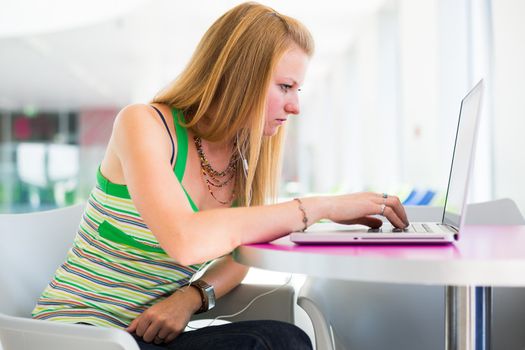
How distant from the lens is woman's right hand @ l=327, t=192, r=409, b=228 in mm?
1194

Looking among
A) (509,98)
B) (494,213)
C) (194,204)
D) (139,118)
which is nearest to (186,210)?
(194,204)

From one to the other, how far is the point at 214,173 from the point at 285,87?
268mm

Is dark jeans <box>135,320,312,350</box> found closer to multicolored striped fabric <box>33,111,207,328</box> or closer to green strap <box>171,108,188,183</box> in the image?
multicolored striped fabric <box>33,111,207,328</box>

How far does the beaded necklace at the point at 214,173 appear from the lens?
147 centimetres

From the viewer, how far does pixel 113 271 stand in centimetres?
132

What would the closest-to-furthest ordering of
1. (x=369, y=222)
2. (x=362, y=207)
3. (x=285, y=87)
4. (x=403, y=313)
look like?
1. (x=362, y=207)
2. (x=369, y=222)
3. (x=285, y=87)
4. (x=403, y=313)

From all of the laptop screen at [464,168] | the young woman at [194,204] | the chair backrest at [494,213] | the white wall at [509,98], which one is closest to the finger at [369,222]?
the young woman at [194,204]

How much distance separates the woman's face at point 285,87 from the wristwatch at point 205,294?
39cm

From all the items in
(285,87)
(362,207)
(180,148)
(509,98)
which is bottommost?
(362,207)

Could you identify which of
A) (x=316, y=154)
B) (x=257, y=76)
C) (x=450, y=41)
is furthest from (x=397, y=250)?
(x=316, y=154)

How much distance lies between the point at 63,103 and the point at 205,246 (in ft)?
52.8

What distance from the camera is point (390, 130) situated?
8352 millimetres

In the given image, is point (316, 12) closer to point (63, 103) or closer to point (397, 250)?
point (397, 250)

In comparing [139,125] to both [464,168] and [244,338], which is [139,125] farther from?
[464,168]
